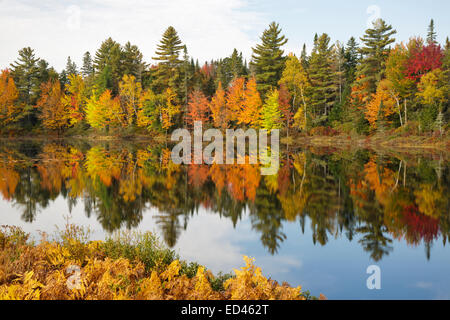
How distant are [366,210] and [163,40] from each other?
2278 inches

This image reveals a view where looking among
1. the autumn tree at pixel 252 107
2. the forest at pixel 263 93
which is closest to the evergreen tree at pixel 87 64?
the forest at pixel 263 93

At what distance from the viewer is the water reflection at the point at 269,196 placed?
9.92m

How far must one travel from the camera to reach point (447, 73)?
37.6 meters

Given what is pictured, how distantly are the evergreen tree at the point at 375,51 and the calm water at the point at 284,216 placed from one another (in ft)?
95.0

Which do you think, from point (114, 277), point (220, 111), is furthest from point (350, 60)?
point (114, 277)

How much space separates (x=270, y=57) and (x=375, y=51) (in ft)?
56.3

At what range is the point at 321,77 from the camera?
54.1 metres

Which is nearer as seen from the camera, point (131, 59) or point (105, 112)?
point (105, 112)

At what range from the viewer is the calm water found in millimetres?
7340

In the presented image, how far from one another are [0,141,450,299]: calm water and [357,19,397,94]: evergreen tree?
29.0 m

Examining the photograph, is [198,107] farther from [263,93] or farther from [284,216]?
[284,216]

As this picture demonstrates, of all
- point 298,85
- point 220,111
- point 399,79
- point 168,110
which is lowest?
point 220,111
